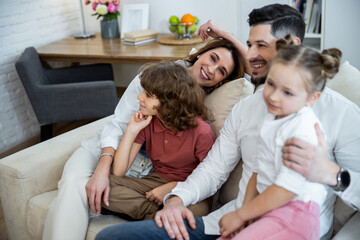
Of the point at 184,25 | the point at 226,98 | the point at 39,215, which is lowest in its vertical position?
the point at 39,215

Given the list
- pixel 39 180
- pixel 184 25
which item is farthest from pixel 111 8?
pixel 39 180

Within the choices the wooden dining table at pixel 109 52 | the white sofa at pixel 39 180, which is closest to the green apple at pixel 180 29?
the wooden dining table at pixel 109 52

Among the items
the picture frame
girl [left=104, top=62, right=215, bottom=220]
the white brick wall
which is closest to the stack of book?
the picture frame

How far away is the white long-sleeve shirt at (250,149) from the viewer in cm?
115

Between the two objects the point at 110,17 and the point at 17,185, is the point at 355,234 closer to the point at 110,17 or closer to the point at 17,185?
the point at 17,185

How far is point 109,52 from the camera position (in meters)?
2.80

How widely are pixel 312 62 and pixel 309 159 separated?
0.25 metres

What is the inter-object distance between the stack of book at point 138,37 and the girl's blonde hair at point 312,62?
2.13 meters

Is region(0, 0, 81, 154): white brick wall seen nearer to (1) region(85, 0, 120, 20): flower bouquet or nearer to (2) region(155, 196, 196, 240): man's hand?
(1) region(85, 0, 120, 20): flower bouquet

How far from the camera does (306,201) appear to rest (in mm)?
1018

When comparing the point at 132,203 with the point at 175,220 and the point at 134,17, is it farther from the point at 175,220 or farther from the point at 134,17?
the point at 134,17

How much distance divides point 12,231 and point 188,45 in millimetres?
1798

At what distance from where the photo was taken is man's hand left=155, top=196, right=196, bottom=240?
3.88 feet

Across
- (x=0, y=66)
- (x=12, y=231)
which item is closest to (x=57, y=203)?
(x=12, y=231)
